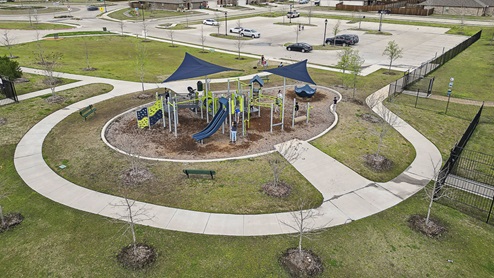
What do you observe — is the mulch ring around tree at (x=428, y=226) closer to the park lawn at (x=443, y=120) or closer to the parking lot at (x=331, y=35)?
the park lawn at (x=443, y=120)

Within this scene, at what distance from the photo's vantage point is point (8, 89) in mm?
24859

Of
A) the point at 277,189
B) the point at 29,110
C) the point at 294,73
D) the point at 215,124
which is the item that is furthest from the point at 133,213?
the point at 29,110

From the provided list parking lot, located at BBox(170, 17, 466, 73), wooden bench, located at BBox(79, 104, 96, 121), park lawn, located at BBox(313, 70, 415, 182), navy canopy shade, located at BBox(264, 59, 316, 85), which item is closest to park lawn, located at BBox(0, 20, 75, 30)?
parking lot, located at BBox(170, 17, 466, 73)

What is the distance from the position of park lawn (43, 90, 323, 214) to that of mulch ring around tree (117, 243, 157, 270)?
8.44ft

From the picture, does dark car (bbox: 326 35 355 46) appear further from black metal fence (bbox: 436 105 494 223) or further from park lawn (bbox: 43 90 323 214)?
park lawn (bbox: 43 90 323 214)

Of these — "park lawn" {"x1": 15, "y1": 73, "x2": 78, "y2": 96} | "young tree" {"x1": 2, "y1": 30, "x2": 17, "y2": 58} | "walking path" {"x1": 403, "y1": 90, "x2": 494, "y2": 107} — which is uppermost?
"young tree" {"x1": 2, "y1": 30, "x2": 17, "y2": 58}

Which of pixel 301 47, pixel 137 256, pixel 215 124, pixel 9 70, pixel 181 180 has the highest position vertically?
pixel 301 47

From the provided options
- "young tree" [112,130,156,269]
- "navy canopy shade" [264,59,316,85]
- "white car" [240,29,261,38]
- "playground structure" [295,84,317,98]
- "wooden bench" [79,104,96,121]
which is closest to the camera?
"young tree" [112,130,156,269]

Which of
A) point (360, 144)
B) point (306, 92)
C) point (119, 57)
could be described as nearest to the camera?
point (360, 144)

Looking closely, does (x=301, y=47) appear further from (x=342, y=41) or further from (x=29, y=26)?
(x=29, y=26)

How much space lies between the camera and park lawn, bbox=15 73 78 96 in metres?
27.3

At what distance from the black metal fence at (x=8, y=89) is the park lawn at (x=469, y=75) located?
31934mm

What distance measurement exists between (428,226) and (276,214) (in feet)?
18.3

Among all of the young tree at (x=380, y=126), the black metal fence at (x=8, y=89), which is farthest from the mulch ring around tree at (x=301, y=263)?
the black metal fence at (x=8, y=89)
